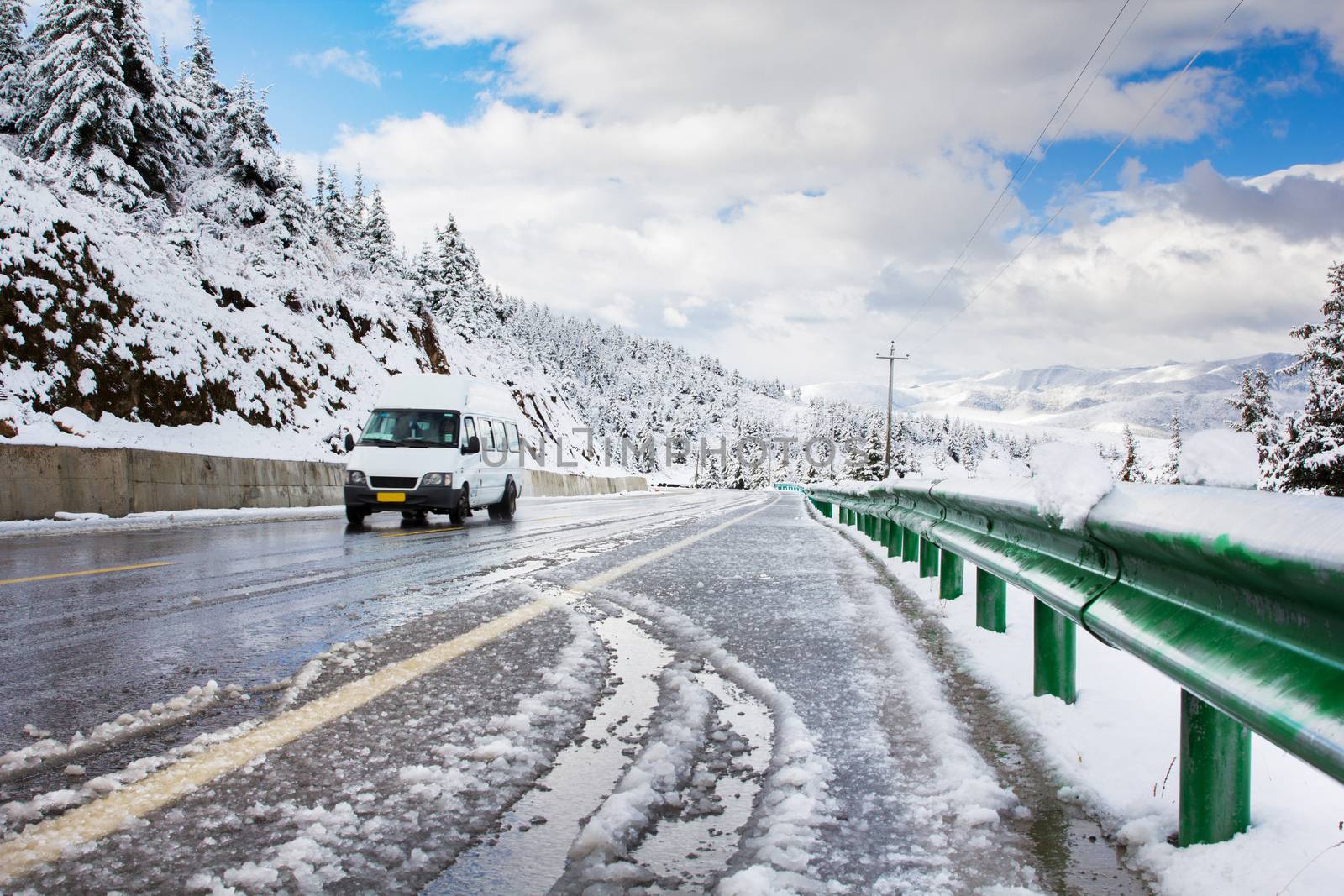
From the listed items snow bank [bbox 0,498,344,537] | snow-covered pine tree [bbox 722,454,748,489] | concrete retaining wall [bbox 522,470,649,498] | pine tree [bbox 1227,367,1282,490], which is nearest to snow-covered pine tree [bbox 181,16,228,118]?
concrete retaining wall [bbox 522,470,649,498]

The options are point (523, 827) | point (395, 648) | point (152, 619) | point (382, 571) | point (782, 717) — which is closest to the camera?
point (523, 827)

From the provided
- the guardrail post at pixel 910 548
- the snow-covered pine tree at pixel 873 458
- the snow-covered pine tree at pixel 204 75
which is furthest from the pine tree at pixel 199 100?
the snow-covered pine tree at pixel 873 458

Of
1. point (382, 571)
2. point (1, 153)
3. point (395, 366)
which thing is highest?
point (1, 153)

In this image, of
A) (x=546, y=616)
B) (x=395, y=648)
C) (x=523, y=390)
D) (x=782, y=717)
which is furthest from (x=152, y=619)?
(x=523, y=390)

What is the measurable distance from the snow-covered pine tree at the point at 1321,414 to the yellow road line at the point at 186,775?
104ft

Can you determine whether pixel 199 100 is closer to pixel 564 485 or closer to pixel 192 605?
pixel 564 485

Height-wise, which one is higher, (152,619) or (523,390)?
(523,390)

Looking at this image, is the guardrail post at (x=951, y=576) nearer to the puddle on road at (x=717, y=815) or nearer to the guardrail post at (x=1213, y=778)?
the puddle on road at (x=717, y=815)

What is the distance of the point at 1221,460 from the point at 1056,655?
156cm

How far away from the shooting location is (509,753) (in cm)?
261

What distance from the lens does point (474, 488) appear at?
50.4 ft

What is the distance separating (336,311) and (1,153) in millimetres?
16026

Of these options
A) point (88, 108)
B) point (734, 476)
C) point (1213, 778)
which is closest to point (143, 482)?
point (1213, 778)

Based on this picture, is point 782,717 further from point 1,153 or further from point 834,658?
point 1,153
